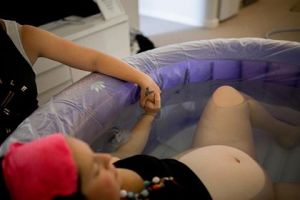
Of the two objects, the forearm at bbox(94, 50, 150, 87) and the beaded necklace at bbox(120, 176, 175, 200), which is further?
the forearm at bbox(94, 50, 150, 87)

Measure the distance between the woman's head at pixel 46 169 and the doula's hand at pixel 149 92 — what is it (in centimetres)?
51

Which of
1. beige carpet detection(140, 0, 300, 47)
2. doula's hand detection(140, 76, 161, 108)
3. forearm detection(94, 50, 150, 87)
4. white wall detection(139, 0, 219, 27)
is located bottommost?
beige carpet detection(140, 0, 300, 47)

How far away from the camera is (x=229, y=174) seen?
948 millimetres

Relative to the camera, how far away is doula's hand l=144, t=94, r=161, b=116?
3.65ft

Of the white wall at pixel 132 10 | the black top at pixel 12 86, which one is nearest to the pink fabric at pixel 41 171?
the black top at pixel 12 86

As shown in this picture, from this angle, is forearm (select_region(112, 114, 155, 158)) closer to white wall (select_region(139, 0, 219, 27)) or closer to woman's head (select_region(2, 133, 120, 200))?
woman's head (select_region(2, 133, 120, 200))

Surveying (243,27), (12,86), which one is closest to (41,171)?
(12,86)

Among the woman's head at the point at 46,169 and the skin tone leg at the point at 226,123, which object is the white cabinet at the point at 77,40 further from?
the woman's head at the point at 46,169

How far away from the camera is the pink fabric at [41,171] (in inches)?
21.4

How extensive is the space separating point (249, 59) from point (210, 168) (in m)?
0.57

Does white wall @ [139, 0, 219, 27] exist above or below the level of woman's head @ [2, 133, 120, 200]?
below

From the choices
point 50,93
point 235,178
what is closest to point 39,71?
point 50,93

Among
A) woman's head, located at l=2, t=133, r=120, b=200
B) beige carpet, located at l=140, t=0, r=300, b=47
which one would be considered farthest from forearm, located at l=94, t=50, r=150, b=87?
beige carpet, located at l=140, t=0, r=300, b=47

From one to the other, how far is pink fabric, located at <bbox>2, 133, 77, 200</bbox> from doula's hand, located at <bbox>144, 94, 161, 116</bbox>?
1.86 ft
